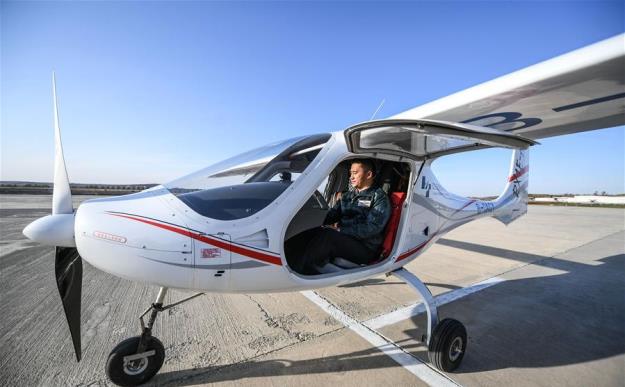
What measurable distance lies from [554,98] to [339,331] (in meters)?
3.17

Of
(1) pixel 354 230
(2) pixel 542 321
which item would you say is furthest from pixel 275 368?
(2) pixel 542 321

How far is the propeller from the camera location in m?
1.91

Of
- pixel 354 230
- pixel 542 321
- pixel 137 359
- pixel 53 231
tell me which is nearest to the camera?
pixel 53 231

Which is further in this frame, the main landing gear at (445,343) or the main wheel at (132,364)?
the main landing gear at (445,343)

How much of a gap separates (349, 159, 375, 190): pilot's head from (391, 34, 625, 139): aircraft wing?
1.17 metres

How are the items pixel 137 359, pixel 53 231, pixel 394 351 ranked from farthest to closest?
pixel 394 351, pixel 137 359, pixel 53 231

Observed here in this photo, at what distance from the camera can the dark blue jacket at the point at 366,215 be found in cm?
285

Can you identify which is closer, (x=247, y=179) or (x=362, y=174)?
(x=247, y=179)

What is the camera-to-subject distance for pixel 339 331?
3104 mm

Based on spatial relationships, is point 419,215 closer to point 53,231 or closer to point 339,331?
point 339,331

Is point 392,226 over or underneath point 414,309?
over

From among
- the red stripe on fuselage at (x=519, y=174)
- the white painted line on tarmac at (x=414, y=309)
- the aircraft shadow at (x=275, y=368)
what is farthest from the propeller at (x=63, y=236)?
the red stripe on fuselage at (x=519, y=174)

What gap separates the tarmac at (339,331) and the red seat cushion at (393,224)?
0.91 metres

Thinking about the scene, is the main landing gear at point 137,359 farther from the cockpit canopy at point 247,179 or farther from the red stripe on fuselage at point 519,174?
the red stripe on fuselage at point 519,174
